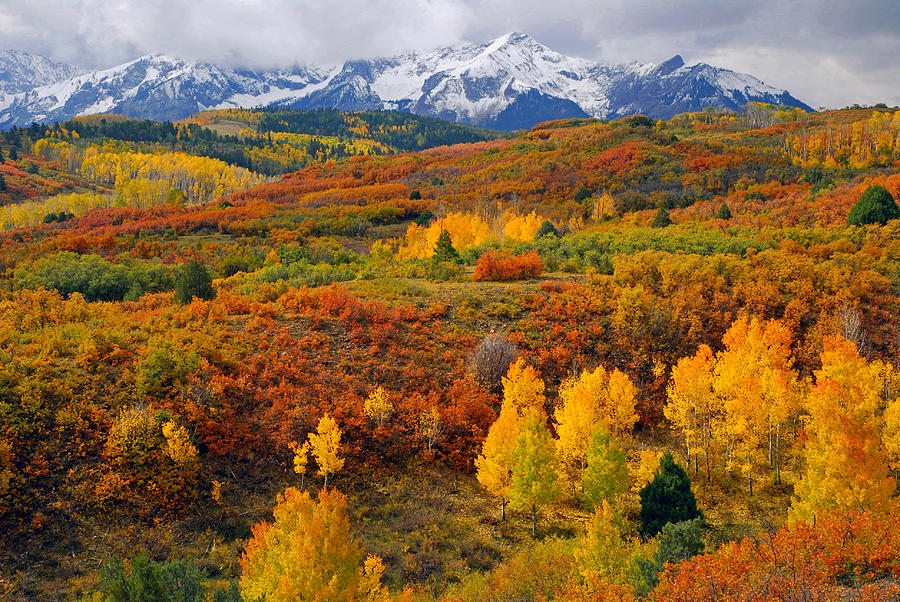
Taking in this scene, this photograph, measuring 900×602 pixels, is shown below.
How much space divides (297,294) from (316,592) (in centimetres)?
2008

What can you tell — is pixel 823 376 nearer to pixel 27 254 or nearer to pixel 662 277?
pixel 662 277

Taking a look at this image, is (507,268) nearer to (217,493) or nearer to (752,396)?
(752,396)

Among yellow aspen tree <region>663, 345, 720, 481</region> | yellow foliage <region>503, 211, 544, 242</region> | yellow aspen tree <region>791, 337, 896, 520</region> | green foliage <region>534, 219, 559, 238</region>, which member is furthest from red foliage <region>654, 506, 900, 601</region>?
yellow foliage <region>503, 211, 544, 242</region>

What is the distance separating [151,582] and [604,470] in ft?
A: 44.9

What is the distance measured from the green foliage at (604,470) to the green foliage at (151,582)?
12.4 metres

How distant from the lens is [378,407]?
2245 centimetres

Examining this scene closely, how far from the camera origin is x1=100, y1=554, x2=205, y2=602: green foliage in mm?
12414

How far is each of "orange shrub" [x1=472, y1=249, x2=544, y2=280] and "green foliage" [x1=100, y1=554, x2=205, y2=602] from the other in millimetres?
24785

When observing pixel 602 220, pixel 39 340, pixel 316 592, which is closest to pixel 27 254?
pixel 39 340

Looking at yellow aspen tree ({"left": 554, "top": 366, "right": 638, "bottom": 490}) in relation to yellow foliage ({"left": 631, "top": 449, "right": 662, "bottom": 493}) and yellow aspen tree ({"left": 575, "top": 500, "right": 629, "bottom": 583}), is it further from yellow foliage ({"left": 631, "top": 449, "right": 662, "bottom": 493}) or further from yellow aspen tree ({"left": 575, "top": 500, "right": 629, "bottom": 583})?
yellow aspen tree ({"left": 575, "top": 500, "right": 629, "bottom": 583})

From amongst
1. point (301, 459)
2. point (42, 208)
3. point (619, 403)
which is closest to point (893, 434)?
point (619, 403)

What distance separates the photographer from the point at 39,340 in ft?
76.5

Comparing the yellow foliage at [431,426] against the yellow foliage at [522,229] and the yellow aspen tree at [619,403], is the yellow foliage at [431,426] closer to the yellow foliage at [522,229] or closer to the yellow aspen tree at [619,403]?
the yellow aspen tree at [619,403]

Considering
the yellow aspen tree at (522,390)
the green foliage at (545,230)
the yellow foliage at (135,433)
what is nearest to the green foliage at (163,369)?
the yellow foliage at (135,433)
